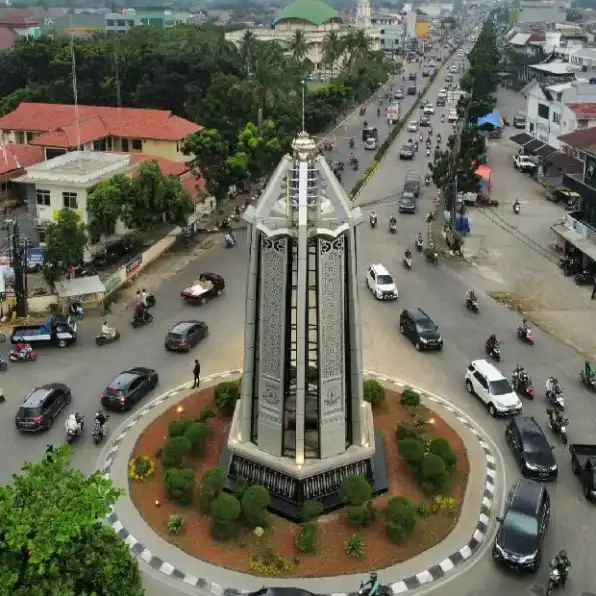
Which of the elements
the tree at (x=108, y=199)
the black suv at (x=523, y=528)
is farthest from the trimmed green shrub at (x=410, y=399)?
the tree at (x=108, y=199)

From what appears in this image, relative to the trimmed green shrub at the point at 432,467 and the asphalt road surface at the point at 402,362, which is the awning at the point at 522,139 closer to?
the asphalt road surface at the point at 402,362

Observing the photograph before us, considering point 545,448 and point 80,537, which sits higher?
point 80,537

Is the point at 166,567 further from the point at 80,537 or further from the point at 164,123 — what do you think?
the point at 164,123

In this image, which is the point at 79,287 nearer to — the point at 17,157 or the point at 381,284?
the point at 381,284

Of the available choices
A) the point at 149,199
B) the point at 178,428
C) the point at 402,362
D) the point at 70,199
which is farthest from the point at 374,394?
the point at 70,199

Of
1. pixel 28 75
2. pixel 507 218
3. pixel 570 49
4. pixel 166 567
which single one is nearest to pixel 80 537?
pixel 166 567
